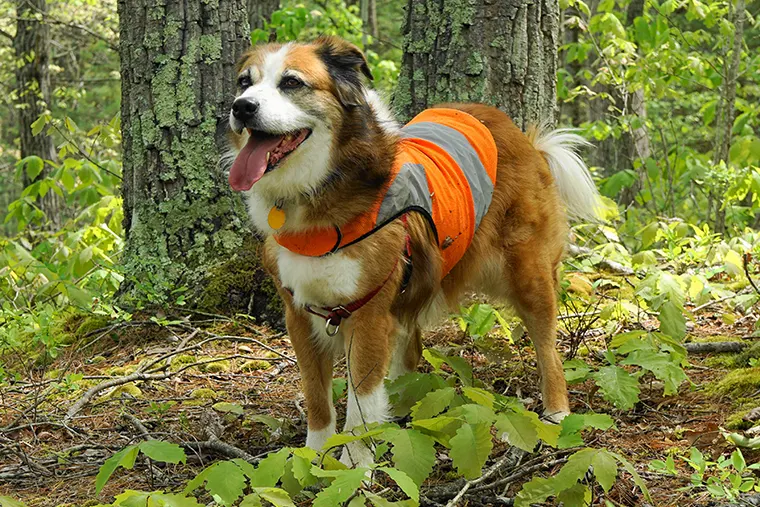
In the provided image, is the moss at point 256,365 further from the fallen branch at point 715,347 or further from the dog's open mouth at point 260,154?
the fallen branch at point 715,347

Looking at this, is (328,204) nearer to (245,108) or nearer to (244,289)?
(245,108)

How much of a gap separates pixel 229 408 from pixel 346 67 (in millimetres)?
1663

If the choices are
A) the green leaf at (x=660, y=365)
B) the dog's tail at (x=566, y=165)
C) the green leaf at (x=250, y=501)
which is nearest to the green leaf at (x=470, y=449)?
the green leaf at (x=250, y=501)

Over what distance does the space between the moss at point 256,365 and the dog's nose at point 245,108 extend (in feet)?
6.28

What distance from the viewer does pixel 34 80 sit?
37.3ft

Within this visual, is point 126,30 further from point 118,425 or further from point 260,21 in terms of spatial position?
point 260,21

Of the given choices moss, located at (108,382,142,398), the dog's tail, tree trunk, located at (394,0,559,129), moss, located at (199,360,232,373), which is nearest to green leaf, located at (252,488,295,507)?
moss, located at (108,382,142,398)

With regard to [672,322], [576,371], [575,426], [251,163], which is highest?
[251,163]

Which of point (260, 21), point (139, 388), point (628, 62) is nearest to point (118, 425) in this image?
point (139, 388)

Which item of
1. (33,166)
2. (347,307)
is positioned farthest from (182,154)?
(347,307)

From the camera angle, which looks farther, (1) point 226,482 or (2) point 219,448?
(2) point 219,448

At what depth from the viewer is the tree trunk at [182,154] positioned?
187 inches

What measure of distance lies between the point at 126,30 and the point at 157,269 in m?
1.48

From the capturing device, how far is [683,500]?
2.70 metres
